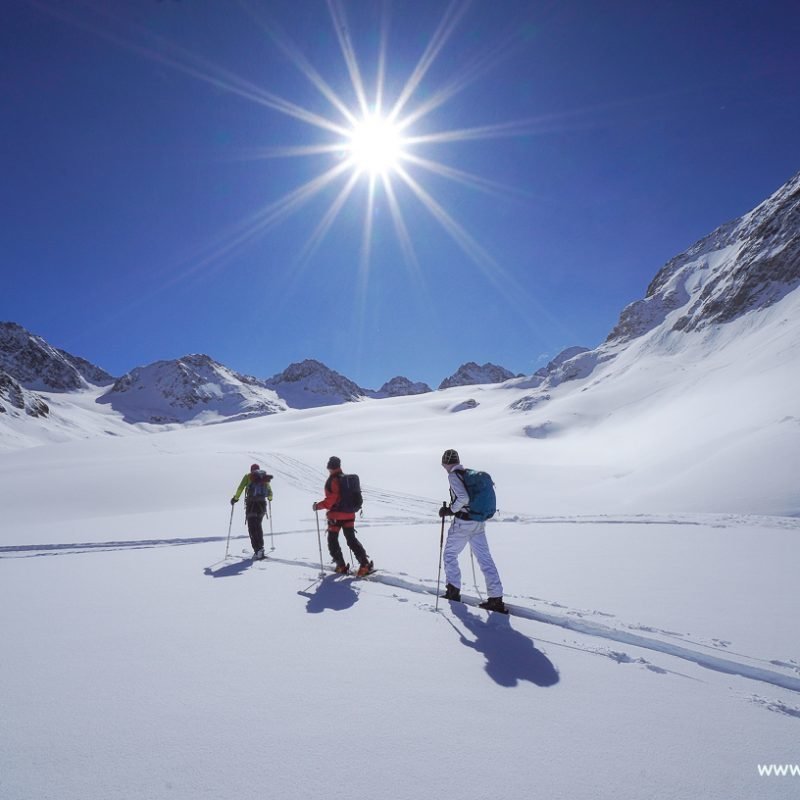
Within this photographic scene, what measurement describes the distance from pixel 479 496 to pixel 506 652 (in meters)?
2.00

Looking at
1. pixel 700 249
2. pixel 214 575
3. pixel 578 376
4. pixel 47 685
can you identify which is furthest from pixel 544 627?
pixel 700 249

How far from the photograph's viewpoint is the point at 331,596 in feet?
21.0

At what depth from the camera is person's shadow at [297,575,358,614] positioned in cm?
591

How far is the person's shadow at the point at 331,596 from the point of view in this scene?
5906 millimetres

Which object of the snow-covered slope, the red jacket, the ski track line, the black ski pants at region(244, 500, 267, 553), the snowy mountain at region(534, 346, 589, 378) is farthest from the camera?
the snowy mountain at region(534, 346, 589, 378)

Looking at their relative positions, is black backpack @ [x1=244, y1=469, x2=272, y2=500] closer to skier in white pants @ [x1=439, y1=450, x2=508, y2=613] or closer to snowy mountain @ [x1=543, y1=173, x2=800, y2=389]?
skier in white pants @ [x1=439, y1=450, x2=508, y2=613]

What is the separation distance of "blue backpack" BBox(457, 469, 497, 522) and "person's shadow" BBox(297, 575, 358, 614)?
2187 millimetres

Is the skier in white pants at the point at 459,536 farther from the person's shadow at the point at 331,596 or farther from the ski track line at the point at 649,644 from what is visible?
the person's shadow at the point at 331,596

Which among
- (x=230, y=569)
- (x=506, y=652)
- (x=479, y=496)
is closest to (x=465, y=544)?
(x=479, y=496)

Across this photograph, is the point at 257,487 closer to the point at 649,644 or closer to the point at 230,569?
the point at 230,569

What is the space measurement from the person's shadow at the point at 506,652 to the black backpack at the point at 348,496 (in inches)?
112

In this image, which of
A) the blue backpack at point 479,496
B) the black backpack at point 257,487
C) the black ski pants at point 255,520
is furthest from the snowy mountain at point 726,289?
the black ski pants at point 255,520

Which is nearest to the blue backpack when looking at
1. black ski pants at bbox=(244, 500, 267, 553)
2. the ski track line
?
the ski track line

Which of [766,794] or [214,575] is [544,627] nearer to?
[766,794]
